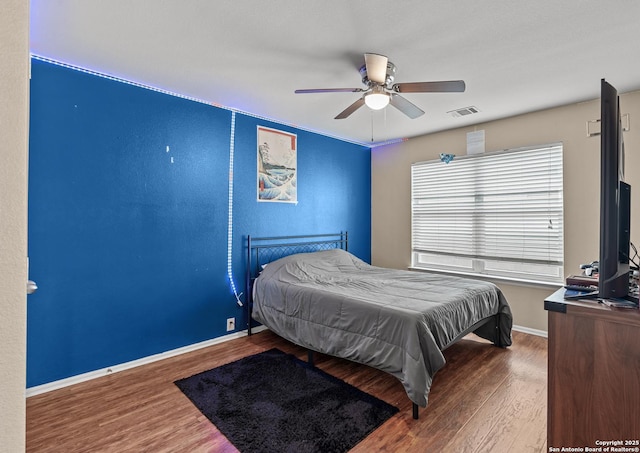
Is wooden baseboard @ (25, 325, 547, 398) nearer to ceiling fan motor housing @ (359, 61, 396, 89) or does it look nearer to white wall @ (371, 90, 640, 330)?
white wall @ (371, 90, 640, 330)

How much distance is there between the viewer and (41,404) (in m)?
2.29

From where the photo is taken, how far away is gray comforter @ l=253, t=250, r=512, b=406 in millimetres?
2209

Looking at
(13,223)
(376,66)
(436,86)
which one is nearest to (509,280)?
(436,86)

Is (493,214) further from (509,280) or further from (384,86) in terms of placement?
(384,86)

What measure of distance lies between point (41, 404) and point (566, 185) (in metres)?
5.03

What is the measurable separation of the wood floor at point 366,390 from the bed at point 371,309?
24cm

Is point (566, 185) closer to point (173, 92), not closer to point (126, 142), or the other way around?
point (173, 92)

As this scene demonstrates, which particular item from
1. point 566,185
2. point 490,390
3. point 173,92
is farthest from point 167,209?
point 566,185

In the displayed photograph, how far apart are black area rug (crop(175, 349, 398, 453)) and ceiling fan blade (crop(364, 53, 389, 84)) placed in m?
2.34

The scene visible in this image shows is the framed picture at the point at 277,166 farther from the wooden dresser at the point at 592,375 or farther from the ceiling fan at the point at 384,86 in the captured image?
the wooden dresser at the point at 592,375

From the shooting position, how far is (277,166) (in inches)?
156

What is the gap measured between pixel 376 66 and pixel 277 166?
6.41ft

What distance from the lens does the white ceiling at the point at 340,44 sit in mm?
1876

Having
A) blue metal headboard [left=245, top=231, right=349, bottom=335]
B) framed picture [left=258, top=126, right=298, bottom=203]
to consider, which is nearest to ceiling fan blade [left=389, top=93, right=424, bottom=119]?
framed picture [left=258, top=126, right=298, bottom=203]
